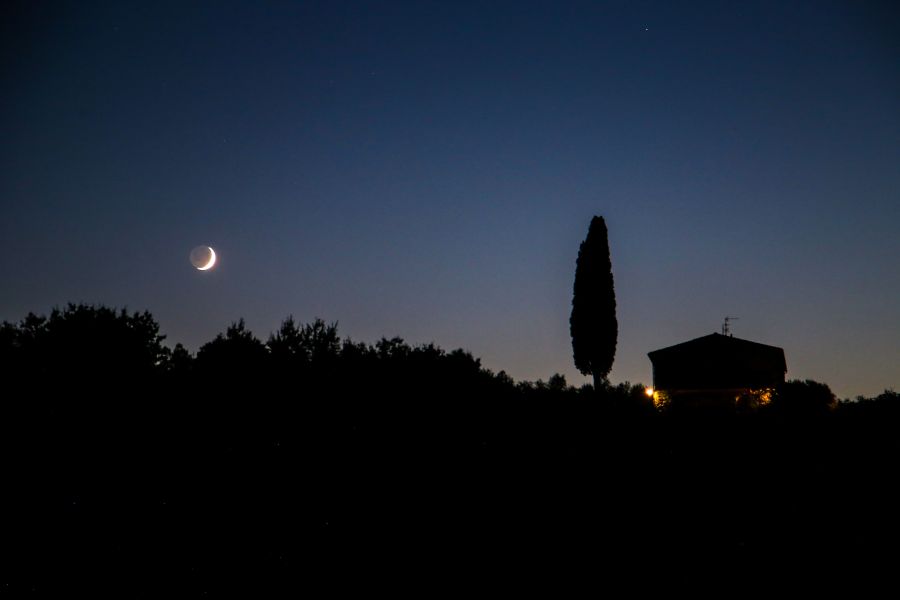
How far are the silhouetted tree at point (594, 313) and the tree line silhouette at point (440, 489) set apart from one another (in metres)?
22.8

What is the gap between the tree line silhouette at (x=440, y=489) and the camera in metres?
7.82

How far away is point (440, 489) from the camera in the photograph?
9.84m

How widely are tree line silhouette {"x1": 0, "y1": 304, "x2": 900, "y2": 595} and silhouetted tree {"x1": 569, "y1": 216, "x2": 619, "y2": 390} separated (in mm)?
22838

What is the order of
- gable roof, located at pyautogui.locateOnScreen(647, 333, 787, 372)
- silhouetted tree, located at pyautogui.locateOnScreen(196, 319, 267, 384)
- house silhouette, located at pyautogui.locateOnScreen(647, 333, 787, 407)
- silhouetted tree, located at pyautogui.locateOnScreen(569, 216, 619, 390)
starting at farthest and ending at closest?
gable roof, located at pyautogui.locateOnScreen(647, 333, 787, 372) → house silhouette, located at pyautogui.locateOnScreen(647, 333, 787, 407) → silhouetted tree, located at pyautogui.locateOnScreen(569, 216, 619, 390) → silhouetted tree, located at pyautogui.locateOnScreen(196, 319, 267, 384)

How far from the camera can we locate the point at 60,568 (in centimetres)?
896

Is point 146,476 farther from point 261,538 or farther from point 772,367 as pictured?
point 772,367

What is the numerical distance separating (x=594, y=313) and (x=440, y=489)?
89.3ft

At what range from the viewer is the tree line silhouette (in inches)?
308

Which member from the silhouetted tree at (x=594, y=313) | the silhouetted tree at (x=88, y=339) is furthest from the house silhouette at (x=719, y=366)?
the silhouetted tree at (x=88, y=339)

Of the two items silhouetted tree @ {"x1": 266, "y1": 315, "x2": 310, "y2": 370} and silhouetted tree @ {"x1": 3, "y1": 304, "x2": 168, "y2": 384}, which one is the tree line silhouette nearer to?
silhouetted tree @ {"x1": 266, "y1": 315, "x2": 310, "y2": 370}

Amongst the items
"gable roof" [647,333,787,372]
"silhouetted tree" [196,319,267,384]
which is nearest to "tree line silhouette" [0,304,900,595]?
"silhouetted tree" [196,319,267,384]

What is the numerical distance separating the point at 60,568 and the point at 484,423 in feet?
28.8

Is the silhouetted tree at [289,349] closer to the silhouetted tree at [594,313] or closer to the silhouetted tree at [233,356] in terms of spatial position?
the silhouetted tree at [233,356]

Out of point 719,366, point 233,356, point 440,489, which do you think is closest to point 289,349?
point 233,356
